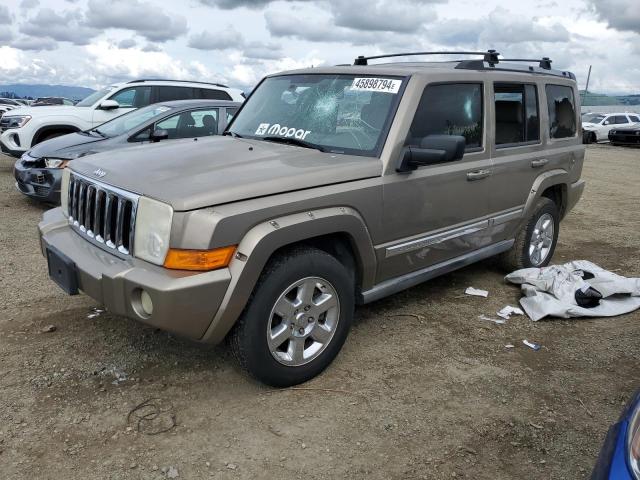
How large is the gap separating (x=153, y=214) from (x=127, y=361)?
121cm

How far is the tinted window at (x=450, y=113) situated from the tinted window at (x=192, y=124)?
165 inches

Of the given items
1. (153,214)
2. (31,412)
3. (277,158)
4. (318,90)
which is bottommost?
(31,412)

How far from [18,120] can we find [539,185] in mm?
8733

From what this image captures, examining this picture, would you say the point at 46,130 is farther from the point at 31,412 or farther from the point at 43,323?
the point at 31,412

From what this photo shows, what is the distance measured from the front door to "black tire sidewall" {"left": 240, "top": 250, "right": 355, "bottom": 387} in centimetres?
43

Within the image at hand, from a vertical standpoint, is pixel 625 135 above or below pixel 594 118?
below

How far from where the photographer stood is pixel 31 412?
3.00 meters

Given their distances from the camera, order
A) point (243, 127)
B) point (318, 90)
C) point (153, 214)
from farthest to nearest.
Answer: point (243, 127) → point (318, 90) → point (153, 214)

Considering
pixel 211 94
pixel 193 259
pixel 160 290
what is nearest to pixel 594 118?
pixel 211 94

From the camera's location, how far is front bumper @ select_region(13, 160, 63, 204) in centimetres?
700

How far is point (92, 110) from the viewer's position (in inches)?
389

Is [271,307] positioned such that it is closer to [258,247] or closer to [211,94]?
[258,247]

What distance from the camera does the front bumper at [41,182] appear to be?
23.0 feet

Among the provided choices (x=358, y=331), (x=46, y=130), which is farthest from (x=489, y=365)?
(x=46, y=130)
